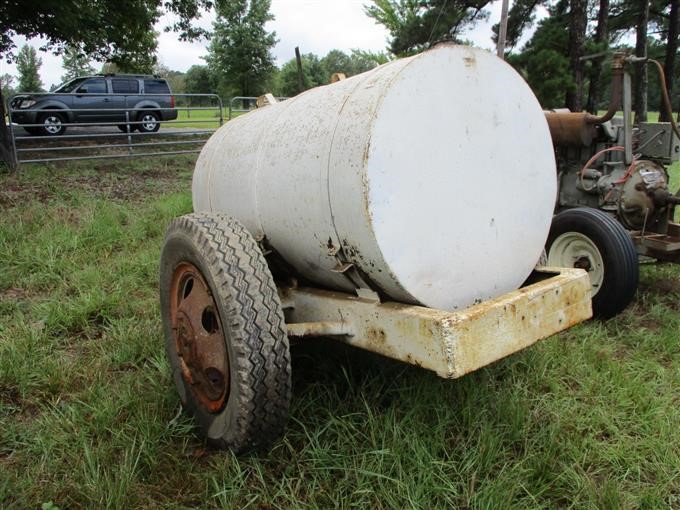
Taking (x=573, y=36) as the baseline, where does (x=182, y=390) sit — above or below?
below

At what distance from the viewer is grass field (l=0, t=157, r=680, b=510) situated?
6.49ft

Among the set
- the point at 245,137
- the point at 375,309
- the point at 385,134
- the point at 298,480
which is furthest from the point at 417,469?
the point at 245,137

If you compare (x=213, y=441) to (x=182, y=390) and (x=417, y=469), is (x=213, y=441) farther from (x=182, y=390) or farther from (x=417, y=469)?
(x=417, y=469)

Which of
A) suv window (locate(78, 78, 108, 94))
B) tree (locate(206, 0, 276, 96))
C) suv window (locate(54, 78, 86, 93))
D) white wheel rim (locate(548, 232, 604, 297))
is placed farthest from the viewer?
tree (locate(206, 0, 276, 96))

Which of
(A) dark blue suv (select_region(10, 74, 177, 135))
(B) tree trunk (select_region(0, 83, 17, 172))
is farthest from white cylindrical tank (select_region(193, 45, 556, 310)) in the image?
(A) dark blue suv (select_region(10, 74, 177, 135))

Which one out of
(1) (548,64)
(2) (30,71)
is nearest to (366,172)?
(1) (548,64)

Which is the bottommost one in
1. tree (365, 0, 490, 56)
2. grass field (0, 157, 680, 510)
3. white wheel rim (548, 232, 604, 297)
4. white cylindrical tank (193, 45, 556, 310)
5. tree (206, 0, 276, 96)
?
grass field (0, 157, 680, 510)

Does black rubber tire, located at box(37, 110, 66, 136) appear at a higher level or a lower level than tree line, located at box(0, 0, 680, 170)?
lower

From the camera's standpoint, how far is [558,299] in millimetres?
2105

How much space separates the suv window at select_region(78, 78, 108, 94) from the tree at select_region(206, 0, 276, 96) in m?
22.2

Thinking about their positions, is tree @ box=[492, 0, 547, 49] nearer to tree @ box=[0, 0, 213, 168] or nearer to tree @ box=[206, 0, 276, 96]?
tree @ box=[0, 0, 213, 168]

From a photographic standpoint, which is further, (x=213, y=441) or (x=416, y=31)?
(x=416, y=31)

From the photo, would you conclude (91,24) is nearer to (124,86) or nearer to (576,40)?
(124,86)

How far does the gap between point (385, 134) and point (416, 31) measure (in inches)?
602
